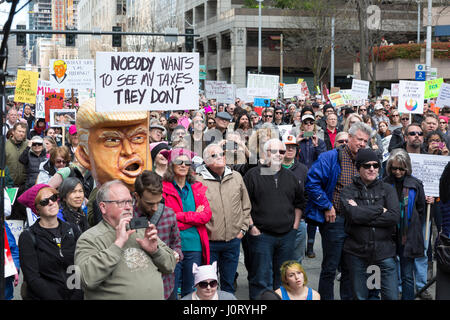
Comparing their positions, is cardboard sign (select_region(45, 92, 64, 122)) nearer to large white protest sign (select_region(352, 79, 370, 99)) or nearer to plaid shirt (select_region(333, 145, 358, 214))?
large white protest sign (select_region(352, 79, 370, 99))

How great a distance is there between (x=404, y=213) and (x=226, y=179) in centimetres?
180

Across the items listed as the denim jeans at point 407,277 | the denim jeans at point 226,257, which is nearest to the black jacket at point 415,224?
the denim jeans at point 407,277

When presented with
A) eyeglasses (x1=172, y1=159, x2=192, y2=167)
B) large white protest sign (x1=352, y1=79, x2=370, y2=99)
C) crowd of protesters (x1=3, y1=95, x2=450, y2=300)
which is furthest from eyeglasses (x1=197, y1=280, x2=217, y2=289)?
large white protest sign (x1=352, y1=79, x2=370, y2=99)

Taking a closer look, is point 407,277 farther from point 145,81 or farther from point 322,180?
point 145,81

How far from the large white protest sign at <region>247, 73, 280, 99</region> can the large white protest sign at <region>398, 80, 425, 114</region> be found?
14.1 feet

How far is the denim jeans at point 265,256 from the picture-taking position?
6699 millimetres

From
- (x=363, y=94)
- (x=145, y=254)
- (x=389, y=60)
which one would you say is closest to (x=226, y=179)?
(x=145, y=254)

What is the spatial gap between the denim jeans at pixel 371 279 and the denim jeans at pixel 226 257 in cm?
119

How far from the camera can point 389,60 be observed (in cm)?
4759

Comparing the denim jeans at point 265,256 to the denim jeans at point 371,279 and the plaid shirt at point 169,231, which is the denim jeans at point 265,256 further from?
the plaid shirt at point 169,231

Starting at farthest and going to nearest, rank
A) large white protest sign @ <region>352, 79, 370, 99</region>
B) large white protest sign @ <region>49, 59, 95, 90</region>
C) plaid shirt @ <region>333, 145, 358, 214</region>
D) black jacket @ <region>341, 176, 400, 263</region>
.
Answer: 1. large white protest sign @ <region>352, 79, 370, 99</region>
2. large white protest sign @ <region>49, 59, 95, 90</region>
3. plaid shirt @ <region>333, 145, 358, 214</region>
4. black jacket @ <region>341, 176, 400, 263</region>

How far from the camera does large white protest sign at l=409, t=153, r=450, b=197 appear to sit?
727 cm

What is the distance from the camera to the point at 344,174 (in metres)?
6.98

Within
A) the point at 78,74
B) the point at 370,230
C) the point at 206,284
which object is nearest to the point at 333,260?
the point at 370,230
